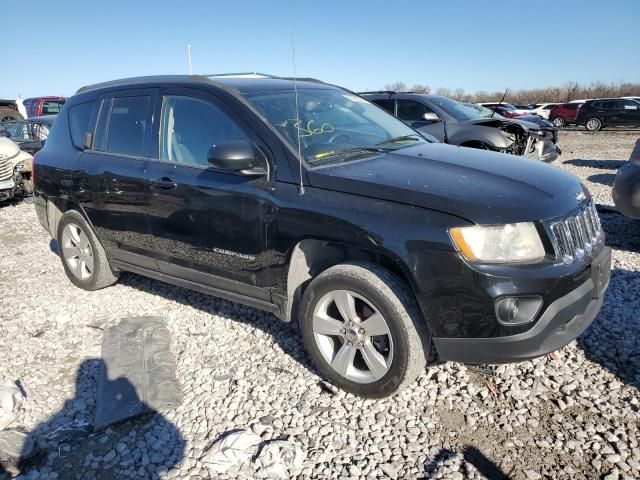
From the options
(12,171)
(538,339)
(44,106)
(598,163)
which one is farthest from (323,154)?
(44,106)

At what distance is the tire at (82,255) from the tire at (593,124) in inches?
1002

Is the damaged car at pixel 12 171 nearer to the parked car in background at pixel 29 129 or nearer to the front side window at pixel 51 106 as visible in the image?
the parked car in background at pixel 29 129

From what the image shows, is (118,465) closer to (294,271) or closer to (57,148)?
(294,271)

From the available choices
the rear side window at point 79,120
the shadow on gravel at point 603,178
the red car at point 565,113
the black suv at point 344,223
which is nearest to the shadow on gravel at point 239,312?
the black suv at point 344,223

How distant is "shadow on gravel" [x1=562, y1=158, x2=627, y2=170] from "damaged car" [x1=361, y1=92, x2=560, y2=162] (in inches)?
101

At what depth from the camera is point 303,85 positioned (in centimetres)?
394

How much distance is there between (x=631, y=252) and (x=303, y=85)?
3776 mm

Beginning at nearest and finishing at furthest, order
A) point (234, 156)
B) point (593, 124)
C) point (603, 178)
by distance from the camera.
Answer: point (234, 156) → point (603, 178) → point (593, 124)

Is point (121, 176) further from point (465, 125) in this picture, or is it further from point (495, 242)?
point (465, 125)

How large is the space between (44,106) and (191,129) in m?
14.8

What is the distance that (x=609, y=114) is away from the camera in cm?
2339

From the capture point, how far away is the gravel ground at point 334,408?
2410 mm

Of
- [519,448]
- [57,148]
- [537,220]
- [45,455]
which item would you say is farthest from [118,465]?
[57,148]

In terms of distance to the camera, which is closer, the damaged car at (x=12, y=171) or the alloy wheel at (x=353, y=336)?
the alloy wheel at (x=353, y=336)
